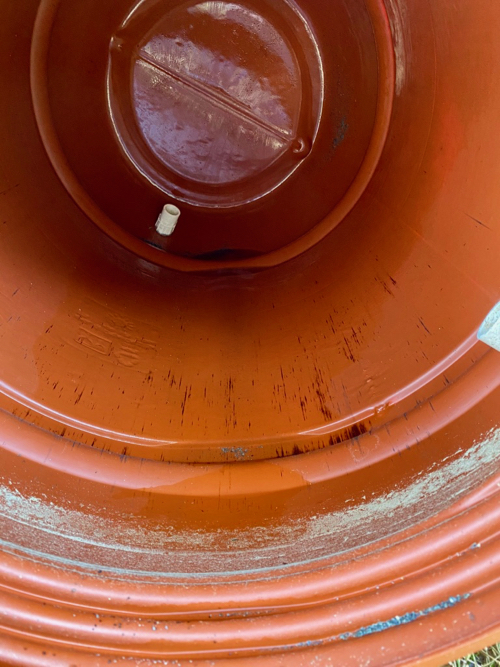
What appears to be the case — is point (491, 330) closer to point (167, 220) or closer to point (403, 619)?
point (403, 619)

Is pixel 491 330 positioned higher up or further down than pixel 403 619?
higher up

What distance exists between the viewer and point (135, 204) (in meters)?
1.90

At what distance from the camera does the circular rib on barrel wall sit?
821mm

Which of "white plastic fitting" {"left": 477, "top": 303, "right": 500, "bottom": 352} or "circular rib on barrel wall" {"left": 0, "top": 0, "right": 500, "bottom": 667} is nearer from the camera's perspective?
"circular rib on barrel wall" {"left": 0, "top": 0, "right": 500, "bottom": 667}

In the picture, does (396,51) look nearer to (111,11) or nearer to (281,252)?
(281,252)

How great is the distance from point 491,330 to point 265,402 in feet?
1.98

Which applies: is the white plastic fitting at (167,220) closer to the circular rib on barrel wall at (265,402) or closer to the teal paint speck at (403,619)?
the circular rib on barrel wall at (265,402)

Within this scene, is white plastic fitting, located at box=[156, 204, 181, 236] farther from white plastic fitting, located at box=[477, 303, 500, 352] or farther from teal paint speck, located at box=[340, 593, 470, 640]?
teal paint speck, located at box=[340, 593, 470, 640]

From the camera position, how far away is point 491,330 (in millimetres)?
1113

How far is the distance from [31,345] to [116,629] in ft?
2.53

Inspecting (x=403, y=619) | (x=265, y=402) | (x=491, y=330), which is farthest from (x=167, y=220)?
(x=403, y=619)

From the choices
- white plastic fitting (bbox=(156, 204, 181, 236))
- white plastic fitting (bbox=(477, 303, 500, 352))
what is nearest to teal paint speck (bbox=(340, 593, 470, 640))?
white plastic fitting (bbox=(477, 303, 500, 352))

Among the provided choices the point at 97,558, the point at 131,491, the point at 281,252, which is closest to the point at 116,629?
the point at 97,558

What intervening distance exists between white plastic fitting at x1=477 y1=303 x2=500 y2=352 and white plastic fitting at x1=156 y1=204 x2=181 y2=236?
3.67 feet
